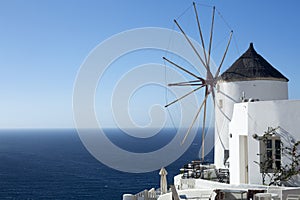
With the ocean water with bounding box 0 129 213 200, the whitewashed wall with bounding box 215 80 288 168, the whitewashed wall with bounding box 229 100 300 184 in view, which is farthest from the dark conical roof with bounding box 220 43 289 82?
the ocean water with bounding box 0 129 213 200

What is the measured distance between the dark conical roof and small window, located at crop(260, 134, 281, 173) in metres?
6.46

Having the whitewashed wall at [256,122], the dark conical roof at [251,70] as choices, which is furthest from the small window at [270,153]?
the dark conical roof at [251,70]

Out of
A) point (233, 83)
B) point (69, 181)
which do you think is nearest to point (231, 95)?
point (233, 83)

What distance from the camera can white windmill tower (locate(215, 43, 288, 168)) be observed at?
20.2 meters

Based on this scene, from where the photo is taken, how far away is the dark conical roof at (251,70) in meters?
20.2

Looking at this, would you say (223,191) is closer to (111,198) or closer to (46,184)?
(111,198)

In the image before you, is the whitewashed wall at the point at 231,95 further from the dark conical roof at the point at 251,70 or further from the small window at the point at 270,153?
the small window at the point at 270,153

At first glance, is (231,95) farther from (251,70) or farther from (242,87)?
(251,70)

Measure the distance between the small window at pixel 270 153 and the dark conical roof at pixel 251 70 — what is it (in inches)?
254

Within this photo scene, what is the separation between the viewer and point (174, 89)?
2128 centimetres

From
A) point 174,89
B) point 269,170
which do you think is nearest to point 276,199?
point 269,170

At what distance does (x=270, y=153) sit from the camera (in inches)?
569

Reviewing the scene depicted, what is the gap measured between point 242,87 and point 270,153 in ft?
21.5

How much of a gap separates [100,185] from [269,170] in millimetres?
51174
